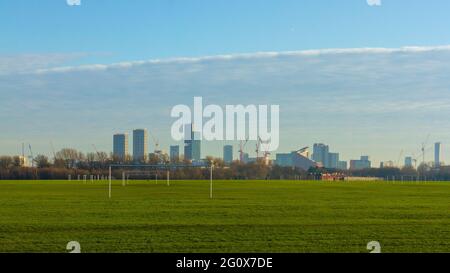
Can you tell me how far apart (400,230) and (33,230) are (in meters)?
9.35

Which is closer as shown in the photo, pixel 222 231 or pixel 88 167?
pixel 222 231

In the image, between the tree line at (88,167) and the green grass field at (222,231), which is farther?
the tree line at (88,167)

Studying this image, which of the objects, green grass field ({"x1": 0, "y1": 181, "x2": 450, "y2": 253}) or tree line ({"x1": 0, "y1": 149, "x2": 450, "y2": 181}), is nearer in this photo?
green grass field ({"x1": 0, "y1": 181, "x2": 450, "y2": 253})

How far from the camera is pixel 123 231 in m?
16.6
